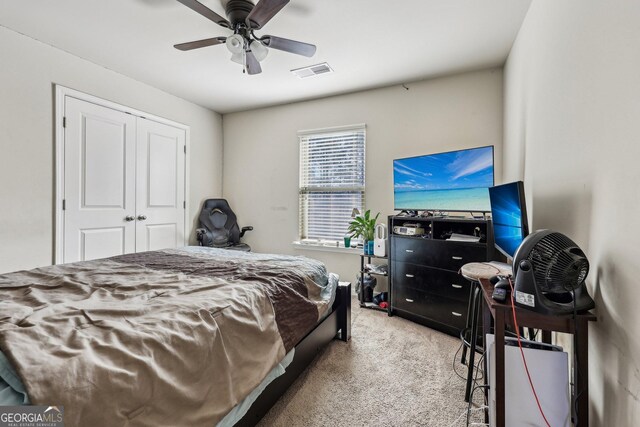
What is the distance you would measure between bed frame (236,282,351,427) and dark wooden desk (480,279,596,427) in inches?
41.1

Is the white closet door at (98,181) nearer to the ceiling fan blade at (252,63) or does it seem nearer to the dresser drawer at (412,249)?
the ceiling fan blade at (252,63)

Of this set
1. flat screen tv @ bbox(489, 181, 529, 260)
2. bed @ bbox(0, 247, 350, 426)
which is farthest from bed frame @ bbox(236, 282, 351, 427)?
flat screen tv @ bbox(489, 181, 529, 260)

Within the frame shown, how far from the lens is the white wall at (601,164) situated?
2.96 feet

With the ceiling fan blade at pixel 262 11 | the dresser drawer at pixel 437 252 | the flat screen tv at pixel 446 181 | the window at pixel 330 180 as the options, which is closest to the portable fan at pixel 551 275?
the dresser drawer at pixel 437 252

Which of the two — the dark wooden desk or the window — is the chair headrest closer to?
the window

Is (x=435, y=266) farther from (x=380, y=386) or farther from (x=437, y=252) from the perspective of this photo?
(x=380, y=386)

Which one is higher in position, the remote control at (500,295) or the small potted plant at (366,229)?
the small potted plant at (366,229)

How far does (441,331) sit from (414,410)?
1123 millimetres

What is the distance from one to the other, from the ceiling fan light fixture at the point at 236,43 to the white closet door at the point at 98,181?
1883mm

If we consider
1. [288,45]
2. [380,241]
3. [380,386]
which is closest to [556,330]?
[380,386]

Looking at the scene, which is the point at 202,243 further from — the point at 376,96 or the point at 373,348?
the point at 376,96

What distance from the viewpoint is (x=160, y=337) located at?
1.00m

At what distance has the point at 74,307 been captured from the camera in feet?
3.89

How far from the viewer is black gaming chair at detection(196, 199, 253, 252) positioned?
13.3ft
